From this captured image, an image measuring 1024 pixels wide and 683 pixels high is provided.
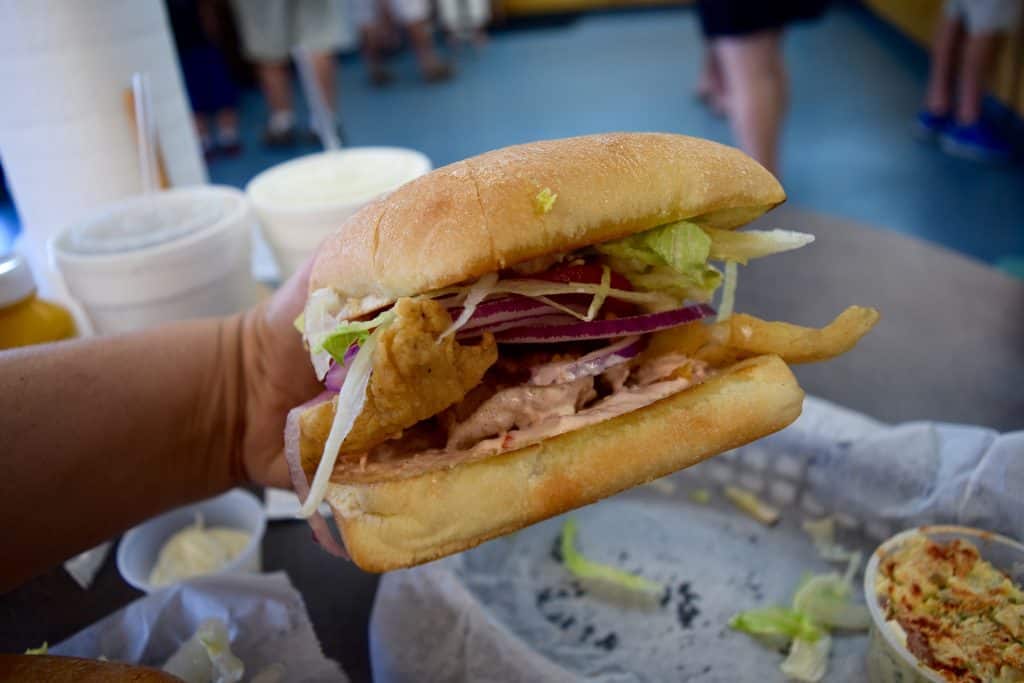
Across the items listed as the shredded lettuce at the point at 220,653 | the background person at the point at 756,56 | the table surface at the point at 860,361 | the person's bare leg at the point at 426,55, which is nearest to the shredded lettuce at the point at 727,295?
the table surface at the point at 860,361

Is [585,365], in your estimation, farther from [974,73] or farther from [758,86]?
[974,73]

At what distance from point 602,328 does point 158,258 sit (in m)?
1.16

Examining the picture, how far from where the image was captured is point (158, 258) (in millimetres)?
1710

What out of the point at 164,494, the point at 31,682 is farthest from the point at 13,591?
the point at 31,682

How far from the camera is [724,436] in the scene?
1.02 m

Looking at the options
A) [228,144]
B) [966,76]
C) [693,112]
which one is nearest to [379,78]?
[228,144]

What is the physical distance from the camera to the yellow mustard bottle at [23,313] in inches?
62.3

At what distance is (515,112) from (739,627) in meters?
6.45

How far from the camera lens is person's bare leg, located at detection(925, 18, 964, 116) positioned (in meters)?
5.47

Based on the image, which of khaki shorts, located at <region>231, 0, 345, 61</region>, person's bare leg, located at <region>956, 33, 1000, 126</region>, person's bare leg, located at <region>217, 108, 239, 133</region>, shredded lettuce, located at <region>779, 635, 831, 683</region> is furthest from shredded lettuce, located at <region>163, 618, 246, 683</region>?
person's bare leg, located at <region>217, 108, 239, 133</region>

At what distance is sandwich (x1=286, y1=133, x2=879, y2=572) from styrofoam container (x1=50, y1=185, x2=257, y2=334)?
78 centimetres

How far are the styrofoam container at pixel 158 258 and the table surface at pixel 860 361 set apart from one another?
1.98 ft

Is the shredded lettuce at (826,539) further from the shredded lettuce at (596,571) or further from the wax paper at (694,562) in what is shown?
the shredded lettuce at (596,571)

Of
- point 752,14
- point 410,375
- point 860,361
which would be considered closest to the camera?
point 410,375
